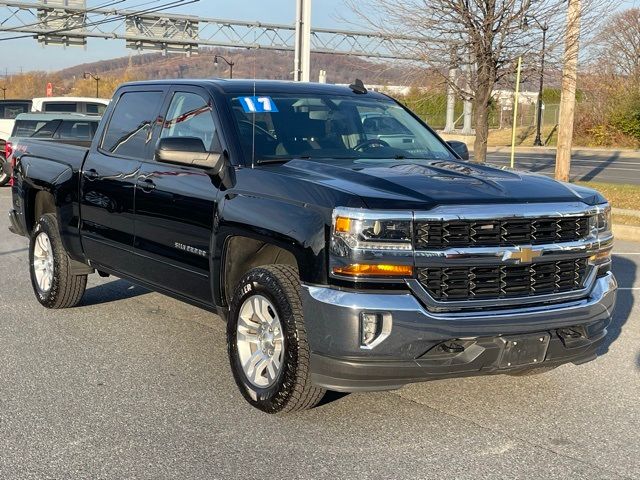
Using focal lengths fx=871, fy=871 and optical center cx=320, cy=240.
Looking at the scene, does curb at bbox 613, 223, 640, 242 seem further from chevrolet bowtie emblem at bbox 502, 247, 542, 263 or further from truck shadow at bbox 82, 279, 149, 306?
chevrolet bowtie emblem at bbox 502, 247, 542, 263

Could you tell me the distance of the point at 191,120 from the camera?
6004 mm

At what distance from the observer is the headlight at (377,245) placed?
4352 mm

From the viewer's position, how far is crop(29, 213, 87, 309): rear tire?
742 cm

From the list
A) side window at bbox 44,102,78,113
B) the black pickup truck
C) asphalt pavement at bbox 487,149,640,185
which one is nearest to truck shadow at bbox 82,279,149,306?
the black pickup truck

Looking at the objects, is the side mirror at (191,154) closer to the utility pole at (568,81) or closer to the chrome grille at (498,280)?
the chrome grille at (498,280)

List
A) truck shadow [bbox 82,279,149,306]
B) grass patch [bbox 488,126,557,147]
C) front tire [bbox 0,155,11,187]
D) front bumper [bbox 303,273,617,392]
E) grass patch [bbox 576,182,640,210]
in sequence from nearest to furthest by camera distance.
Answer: front bumper [bbox 303,273,617,392] < truck shadow [bbox 82,279,149,306] < grass patch [bbox 576,182,640,210] < front tire [bbox 0,155,11,187] < grass patch [bbox 488,126,557,147]

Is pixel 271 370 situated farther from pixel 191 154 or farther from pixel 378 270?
pixel 191 154

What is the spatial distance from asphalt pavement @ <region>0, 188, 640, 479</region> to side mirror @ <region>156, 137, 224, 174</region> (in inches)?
54.5

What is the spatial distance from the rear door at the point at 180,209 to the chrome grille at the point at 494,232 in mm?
1592

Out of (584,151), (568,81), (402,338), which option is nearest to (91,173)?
(402,338)

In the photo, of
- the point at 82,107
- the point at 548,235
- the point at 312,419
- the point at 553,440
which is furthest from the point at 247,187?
the point at 82,107

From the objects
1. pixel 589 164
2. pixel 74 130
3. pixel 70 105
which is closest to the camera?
pixel 74 130

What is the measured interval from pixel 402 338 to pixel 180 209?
2.04 m

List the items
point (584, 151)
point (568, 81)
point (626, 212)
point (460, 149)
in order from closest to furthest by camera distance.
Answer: point (460, 149) < point (626, 212) < point (568, 81) < point (584, 151)
